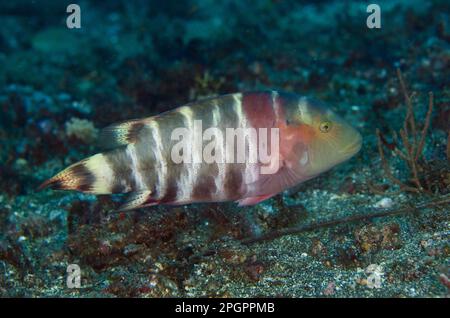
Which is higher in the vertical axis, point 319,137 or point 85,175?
point 319,137

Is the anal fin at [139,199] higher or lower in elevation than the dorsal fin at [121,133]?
lower

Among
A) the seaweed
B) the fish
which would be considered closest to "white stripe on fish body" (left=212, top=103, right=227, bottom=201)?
the fish

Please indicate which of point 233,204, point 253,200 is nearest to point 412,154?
point 253,200

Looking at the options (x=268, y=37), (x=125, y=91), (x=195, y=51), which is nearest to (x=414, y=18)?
(x=268, y=37)

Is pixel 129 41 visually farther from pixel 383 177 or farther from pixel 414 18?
pixel 383 177

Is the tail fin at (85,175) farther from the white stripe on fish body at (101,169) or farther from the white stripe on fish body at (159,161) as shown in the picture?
the white stripe on fish body at (159,161)

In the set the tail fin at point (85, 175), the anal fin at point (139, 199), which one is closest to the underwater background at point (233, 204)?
the anal fin at point (139, 199)

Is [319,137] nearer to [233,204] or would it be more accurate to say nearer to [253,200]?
[253,200]
